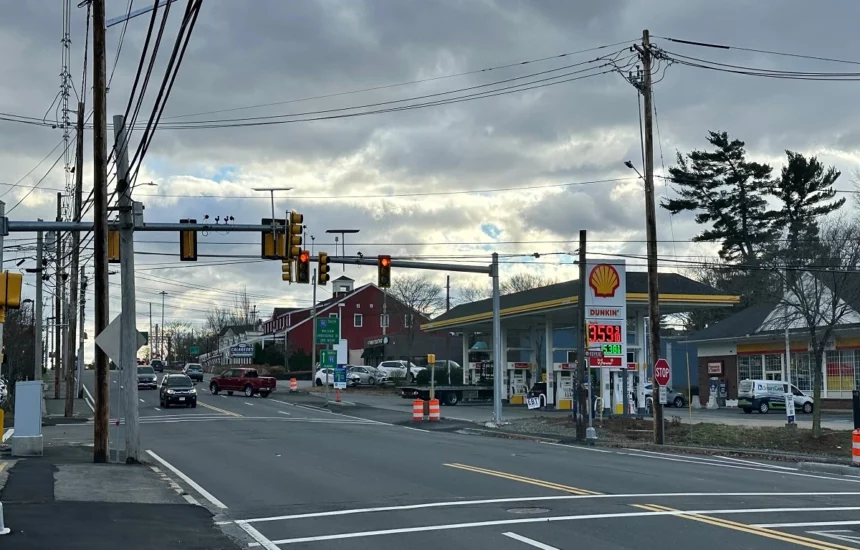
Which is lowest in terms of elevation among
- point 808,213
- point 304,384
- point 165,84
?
point 304,384

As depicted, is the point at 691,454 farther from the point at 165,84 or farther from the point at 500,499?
the point at 165,84

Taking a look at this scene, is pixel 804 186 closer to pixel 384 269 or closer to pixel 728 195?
pixel 728 195

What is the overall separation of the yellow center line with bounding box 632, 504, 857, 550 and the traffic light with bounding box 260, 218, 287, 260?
12.6 m

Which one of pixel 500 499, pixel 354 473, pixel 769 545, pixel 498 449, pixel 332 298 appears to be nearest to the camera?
pixel 769 545

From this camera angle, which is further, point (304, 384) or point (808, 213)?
point (304, 384)

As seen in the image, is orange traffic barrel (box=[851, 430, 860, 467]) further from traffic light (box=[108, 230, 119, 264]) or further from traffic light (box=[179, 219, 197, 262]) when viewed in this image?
traffic light (box=[108, 230, 119, 264])

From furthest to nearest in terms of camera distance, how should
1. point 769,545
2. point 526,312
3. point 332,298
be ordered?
1. point 332,298
2. point 526,312
3. point 769,545

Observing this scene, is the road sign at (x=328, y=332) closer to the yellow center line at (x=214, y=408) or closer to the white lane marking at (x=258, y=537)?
the yellow center line at (x=214, y=408)

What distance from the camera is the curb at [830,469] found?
70.5ft

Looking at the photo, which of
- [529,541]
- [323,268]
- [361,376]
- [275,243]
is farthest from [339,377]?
[529,541]

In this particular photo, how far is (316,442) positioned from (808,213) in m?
49.3

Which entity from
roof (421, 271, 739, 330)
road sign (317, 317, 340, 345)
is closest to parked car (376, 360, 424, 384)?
road sign (317, 317, 340, 345)

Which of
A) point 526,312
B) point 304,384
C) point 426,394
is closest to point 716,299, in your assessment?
point 526,312

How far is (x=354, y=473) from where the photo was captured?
1923 cm
